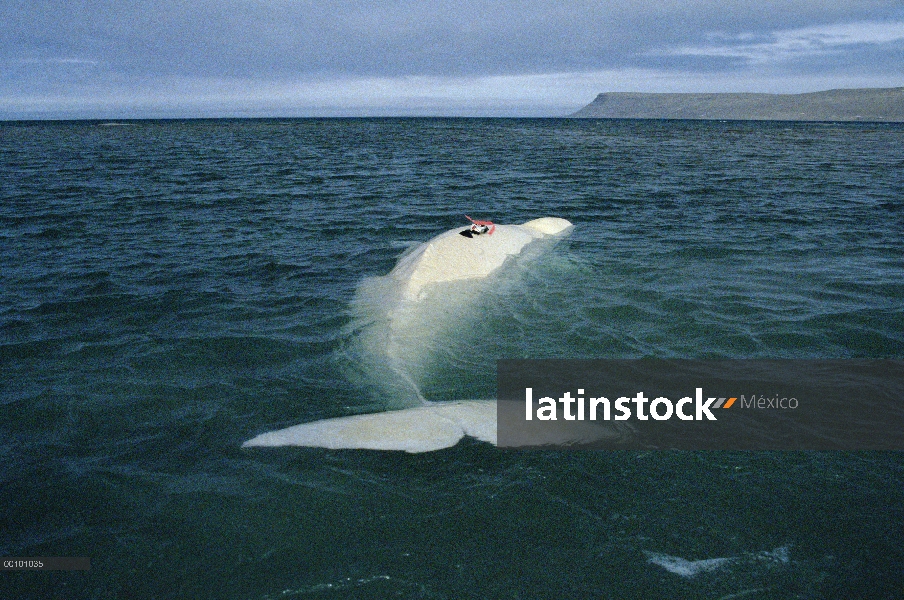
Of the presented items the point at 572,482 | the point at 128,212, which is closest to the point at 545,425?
the point at 572,482

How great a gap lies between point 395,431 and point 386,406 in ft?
3.67

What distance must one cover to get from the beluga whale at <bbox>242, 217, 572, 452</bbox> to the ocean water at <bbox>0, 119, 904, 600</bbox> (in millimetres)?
148

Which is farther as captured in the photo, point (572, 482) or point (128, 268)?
point (128, 268)

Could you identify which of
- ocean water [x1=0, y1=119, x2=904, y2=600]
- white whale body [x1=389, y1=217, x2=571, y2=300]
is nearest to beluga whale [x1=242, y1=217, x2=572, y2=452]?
white whale body [x1=389, y1=217, x2=571, y2=300]

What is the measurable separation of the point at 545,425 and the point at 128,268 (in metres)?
12.6

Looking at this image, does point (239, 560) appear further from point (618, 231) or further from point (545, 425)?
point (618, 231)

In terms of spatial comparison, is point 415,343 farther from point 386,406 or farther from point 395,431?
point 395,431

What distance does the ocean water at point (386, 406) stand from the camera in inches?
226

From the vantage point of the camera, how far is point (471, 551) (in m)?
5.92

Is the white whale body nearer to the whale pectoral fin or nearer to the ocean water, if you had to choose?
the ocean water

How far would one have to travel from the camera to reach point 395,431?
765 centimetres

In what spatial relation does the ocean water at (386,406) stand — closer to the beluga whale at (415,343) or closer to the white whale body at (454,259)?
the beluga whale at (415,343)

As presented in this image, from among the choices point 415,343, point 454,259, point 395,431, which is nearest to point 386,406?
point 395,431

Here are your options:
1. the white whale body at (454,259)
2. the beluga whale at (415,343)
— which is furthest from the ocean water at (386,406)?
the white whale body at (454,259)
